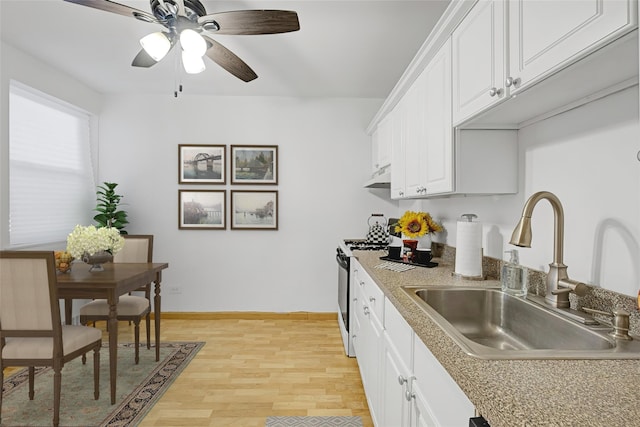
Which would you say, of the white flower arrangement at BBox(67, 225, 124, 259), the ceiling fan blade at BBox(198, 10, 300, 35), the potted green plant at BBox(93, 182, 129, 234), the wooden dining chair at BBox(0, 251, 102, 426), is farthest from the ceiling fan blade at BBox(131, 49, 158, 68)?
the potted green plant at BBox(93, 182, 129, 234)

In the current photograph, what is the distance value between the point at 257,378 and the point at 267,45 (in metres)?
2.57

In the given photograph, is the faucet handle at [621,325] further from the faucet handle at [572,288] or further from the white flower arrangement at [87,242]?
the white flower arrangement at [87,242]

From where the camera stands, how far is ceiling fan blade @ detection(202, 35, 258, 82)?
7.72ft

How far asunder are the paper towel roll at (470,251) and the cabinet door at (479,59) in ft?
1.91

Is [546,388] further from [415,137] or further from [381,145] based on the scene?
[381,145]

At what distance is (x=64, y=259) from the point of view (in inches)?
103

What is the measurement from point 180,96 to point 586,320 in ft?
14.0

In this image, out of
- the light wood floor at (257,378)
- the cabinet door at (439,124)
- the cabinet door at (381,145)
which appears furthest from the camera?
the cabinet door at (381,145)

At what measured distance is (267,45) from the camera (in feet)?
9.54

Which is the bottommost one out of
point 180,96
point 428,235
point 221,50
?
point 428,235

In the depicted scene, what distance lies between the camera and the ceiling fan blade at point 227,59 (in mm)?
2352

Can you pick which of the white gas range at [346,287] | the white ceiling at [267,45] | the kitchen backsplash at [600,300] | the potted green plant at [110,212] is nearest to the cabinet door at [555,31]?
the kitchen backsplash at [600,300]

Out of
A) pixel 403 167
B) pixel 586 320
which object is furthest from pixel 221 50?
pixel 586 320

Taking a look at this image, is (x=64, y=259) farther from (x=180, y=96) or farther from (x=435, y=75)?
(x=435, y=75)
